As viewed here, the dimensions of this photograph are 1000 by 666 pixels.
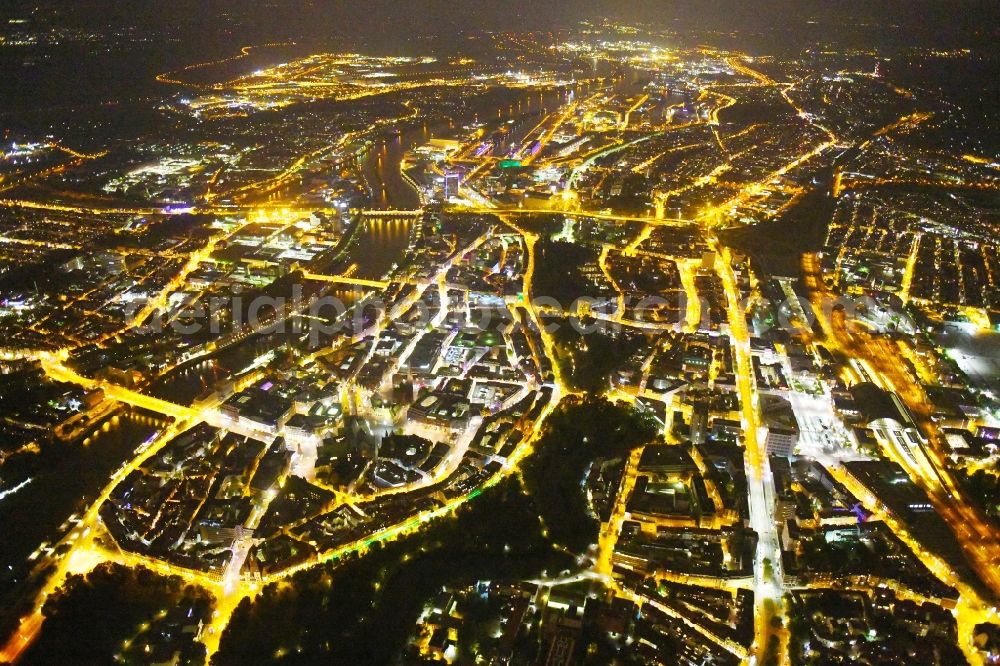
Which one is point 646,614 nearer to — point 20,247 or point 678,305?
point 678,305

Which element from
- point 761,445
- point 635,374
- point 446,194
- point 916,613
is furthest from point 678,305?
point 446,194

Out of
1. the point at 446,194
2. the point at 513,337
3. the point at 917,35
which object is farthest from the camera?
the point at 917,35

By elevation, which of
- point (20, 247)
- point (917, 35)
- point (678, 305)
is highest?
point (917, 35)

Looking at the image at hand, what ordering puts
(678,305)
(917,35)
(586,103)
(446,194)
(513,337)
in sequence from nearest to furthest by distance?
(513,337)
(678,305)
(446,194)
(586,103)
(917,35)

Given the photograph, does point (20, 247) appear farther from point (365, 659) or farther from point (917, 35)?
point (917, 35)


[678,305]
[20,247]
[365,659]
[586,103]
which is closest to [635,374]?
[678,305]

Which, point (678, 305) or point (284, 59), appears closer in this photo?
point (678, 305)

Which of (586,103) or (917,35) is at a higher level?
(917,35)
